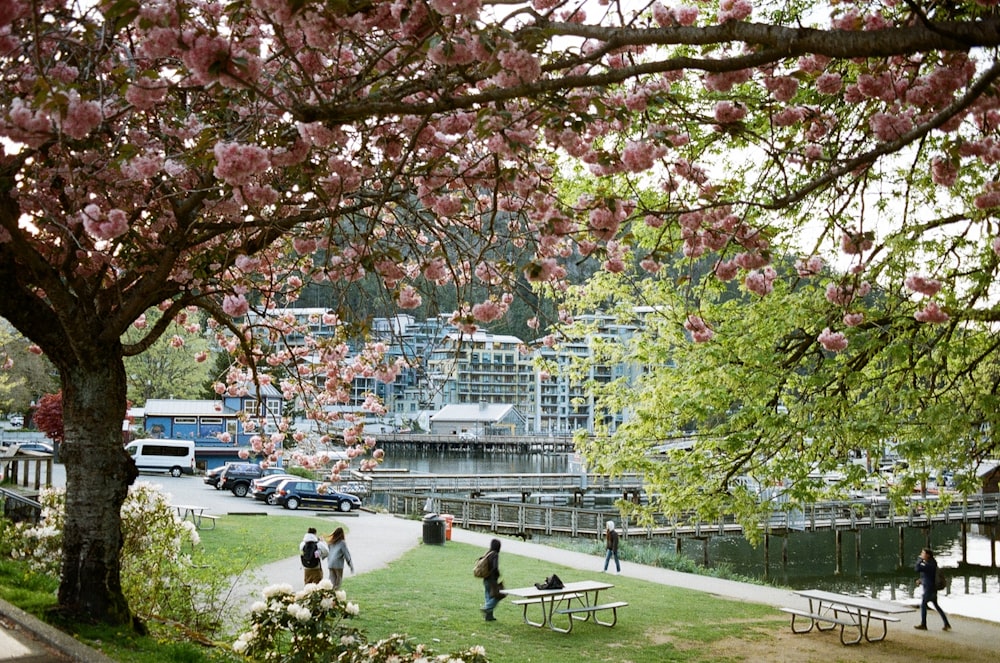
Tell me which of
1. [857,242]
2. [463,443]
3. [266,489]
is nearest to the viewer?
[857,242]

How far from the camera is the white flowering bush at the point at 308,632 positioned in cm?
600

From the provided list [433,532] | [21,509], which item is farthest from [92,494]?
[433,532]

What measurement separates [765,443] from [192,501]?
2147 centimetres

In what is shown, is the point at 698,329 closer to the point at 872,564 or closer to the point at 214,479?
the point at 872,564

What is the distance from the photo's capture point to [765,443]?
10.0m

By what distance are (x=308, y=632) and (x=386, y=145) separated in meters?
3.52

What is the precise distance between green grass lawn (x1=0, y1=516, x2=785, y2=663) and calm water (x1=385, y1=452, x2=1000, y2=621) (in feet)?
18.5

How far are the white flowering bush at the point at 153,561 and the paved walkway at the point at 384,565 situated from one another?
0.61m

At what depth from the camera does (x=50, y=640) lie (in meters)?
6.64

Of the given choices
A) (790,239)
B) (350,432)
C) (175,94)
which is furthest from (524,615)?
(175,94)

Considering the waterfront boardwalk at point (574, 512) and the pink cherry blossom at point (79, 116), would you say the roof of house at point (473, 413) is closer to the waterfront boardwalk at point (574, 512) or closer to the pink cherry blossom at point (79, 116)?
the waterfront boardwalk at point (574, 512)

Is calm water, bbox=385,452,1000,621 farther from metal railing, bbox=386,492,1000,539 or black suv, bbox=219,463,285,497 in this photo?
black suv, bbox=219,463,285,497

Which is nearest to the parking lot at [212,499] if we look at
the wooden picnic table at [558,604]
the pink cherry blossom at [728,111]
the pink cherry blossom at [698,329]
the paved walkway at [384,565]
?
the paved walkway at [384,565]

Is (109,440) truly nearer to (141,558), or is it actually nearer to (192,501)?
(141,558)
